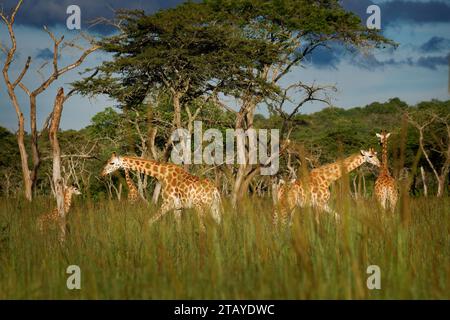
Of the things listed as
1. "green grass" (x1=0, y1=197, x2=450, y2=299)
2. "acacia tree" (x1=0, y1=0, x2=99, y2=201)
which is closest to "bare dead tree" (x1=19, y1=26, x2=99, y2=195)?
"acacia tree" (x1=0, y1=0, x2=99, y2=201)

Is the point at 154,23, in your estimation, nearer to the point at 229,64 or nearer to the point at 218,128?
the point at 229,64

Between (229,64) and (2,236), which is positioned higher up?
(229,64)

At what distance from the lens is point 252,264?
4.72 m

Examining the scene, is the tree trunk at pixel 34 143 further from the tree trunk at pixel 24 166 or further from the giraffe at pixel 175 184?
the giraffe at pixel 175 184

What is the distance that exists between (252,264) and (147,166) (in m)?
6.88

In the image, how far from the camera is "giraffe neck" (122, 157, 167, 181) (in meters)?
11.2

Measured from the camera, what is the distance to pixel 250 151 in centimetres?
2086

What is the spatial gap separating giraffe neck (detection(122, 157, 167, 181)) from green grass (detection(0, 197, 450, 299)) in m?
4.95

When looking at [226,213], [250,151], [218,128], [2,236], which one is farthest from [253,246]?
[218,128]

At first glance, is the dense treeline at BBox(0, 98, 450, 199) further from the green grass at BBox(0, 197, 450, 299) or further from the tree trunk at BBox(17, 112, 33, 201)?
the green grass at BBox(0, 197, 450, 299)

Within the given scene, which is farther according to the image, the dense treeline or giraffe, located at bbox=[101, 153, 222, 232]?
the dense treeline

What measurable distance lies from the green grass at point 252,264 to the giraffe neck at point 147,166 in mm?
4948

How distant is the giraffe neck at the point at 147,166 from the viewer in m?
11.2

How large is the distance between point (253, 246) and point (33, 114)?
46.0 ft
